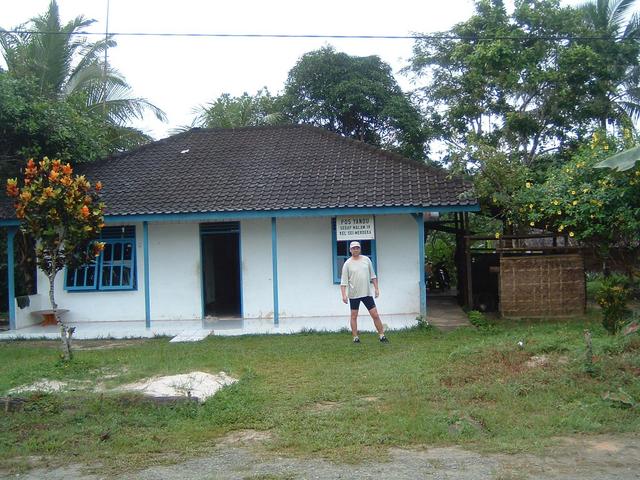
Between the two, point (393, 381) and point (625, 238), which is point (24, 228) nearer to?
point (393, 381)

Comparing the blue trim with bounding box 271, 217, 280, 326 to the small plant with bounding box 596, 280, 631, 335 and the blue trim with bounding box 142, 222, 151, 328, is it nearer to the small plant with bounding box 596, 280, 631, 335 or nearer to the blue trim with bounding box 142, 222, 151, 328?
the blue trim with bounding box 142, 222, 151, 328

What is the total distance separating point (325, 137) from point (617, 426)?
1196 cm

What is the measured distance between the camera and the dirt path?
5.05 m

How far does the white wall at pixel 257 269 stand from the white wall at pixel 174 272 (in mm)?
1011

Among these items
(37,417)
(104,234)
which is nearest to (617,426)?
(37,417)

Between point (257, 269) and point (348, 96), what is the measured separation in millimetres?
11241

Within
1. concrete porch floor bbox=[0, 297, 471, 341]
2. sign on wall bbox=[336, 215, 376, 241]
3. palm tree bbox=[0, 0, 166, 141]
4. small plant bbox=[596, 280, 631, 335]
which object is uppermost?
palm tree bbox=[0, 0, 166, 141]

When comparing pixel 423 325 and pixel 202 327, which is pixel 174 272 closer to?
pixel 202 327

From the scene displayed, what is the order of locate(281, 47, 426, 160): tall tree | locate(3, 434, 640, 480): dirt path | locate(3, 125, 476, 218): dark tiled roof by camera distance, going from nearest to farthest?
locate(3, 434, 640, 480): dirt path < locate(3, 125, 476, 218): dark tiled roof < locate(281, 47, 426, 160): tall tree

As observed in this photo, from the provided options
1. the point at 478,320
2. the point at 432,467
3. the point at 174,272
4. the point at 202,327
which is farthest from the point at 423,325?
the point at 432,467

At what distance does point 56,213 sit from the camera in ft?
28.6

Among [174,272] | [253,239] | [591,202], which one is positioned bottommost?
[174,272]

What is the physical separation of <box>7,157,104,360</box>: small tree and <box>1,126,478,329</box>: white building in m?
4.02

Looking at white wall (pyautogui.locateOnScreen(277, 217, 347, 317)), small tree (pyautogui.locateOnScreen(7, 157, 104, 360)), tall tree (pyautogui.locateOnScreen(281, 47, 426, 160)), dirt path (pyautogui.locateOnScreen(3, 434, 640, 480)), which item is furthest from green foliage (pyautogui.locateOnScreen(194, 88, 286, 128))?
dirt path (pyautogui.locateOnScreen(3, 434, 640, 480))
